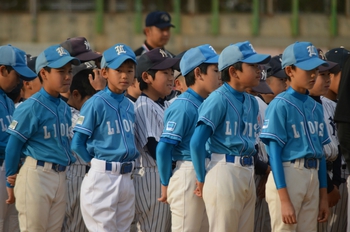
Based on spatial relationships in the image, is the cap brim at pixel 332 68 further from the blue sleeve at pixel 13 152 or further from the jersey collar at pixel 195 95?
the blue sleeve at pixel 13 152

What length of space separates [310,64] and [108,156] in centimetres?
164

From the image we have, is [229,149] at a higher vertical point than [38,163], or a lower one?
higher

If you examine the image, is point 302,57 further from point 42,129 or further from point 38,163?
point 38,163

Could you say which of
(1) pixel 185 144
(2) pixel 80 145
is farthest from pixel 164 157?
(2) pixel 80 145

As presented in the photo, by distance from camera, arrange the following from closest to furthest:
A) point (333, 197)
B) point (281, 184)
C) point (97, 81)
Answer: point (281, 184) → point (333, 197) → point (97, 81)

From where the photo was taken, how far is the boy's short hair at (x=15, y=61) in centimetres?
613

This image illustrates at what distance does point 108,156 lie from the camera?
539cm

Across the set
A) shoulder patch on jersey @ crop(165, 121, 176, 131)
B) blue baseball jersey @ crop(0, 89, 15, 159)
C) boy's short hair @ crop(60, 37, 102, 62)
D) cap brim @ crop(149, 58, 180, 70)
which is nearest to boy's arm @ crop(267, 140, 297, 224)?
shoulder patch on jersey @ crop(165, 121, 176, 131)

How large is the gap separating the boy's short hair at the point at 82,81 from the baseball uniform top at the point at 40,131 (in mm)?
815

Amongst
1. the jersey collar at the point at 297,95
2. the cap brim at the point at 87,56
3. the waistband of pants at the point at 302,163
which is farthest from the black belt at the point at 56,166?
the jersey collar at the point at 297,95

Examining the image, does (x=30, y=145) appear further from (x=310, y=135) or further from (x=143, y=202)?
(x=310, y=135)

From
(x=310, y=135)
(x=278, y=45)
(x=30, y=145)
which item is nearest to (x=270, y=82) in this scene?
(x=310, y=135)

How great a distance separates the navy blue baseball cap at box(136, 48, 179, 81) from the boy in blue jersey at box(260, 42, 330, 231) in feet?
3.84

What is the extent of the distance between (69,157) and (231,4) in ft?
44.1
